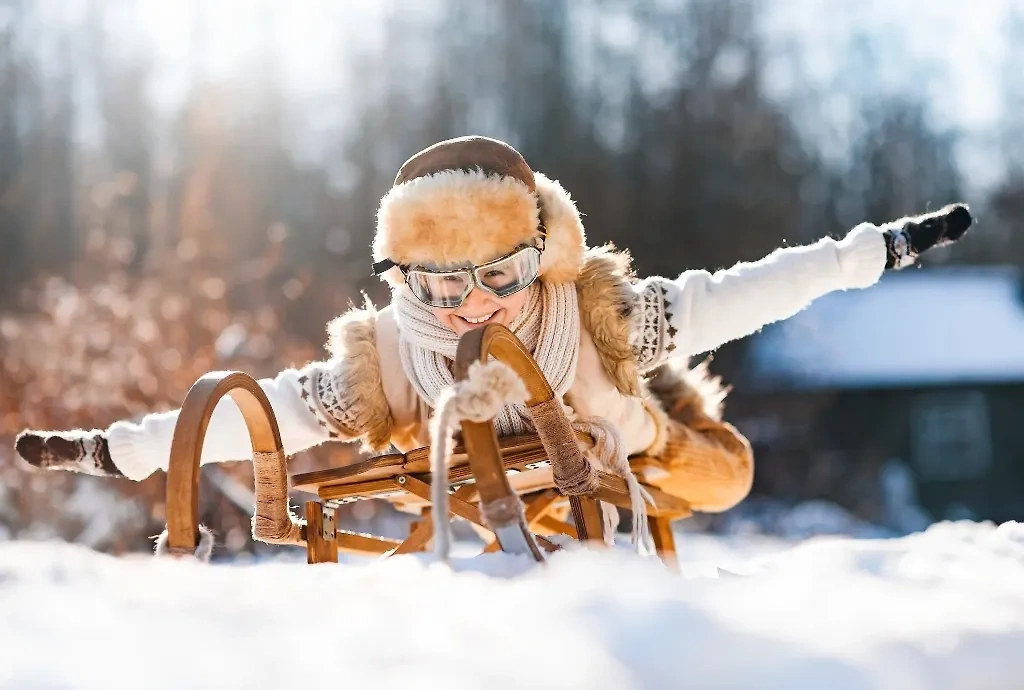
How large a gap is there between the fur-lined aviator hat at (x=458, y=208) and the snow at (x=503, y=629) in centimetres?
78

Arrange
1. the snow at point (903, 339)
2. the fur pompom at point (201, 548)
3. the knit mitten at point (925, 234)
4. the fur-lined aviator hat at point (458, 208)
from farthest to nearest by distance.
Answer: the snow at point (903, 339), the knit mitten at point (925, 234), the fur-lined aviator hat at point (458, 208), the fur pompom at point (201, 548)

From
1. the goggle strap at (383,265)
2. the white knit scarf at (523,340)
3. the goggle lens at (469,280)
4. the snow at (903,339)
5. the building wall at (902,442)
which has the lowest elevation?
the building wall at (902,442)

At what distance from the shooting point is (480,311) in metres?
1.68

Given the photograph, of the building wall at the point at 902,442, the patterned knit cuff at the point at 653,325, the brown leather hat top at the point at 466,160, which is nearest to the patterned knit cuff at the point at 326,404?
the brown leather hat top at the point at 466,160

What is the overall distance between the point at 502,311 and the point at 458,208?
0.66 ft

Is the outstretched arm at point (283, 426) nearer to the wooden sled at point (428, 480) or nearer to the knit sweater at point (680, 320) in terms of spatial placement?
the knit sweater at point (680, 320)

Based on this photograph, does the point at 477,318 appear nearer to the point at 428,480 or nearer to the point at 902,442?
the point at 428,480

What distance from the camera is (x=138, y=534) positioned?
4539 mm

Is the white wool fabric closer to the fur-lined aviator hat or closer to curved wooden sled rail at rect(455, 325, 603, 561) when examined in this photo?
the fur-lined aviator hat

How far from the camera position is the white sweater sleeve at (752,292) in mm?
1837

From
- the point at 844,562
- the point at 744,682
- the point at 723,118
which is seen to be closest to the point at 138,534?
the point at 844,562

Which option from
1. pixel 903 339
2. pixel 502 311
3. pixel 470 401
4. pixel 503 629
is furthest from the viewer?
pixel 903 339

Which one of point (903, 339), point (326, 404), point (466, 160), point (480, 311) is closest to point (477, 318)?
point (480, 311)

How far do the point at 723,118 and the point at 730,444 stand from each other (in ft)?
32.1
